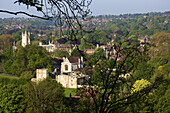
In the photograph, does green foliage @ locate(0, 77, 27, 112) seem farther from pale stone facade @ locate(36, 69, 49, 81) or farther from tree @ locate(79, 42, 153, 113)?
tree @ locate(79, 42, 153, 113)

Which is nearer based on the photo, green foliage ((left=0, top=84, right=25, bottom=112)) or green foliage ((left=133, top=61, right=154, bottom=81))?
green foliage ((left=0, top=84, right=25, bottom=112))

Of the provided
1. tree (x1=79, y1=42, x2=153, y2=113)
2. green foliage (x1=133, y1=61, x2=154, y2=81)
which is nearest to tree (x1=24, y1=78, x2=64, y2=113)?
tree (x1=79, y1=42, x2=153, y2=113)

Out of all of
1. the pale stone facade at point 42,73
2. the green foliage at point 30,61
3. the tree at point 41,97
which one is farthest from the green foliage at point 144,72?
the tree at point 41,97

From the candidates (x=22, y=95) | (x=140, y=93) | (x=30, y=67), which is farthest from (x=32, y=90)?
(x=30, y=67)

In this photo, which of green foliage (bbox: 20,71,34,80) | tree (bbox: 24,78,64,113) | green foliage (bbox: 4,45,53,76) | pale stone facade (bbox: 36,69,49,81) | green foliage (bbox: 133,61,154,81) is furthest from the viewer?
green foliage (bbox: 4,45,53,76)

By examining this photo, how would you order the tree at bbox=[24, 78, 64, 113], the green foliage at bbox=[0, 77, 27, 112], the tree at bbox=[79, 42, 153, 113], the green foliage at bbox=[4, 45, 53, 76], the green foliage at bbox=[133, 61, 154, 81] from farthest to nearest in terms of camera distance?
the green foliage at bbox=[4, 45, 53, 76], the green foliage at bbox=[133, 61, 154, 81], the green foliage at bbox=[0, 77, 27, 112], the tree at bbox=[24, 78, 64, 113], the tree at bbox=[79, 42, 153, 113]

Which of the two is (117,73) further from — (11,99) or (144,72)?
(144,72)

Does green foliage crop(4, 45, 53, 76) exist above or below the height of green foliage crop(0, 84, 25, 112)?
above

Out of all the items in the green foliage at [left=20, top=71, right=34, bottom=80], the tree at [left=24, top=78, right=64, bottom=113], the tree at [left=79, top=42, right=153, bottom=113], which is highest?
the tree at [left=79, top=42, right=153, bottom=113]

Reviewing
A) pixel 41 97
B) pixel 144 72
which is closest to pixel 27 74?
pixel 144 72

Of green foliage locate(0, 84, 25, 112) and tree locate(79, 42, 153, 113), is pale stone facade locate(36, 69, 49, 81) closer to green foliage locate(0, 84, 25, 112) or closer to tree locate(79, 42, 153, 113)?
green foliage locate(0, 84, 25, 112)

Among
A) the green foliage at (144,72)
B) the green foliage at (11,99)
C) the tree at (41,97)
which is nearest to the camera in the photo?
the tree at (41,97)

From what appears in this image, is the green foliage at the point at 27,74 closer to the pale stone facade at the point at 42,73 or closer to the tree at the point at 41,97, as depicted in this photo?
the pale stone facade at the point at 42,73

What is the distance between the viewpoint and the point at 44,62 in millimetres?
33562
